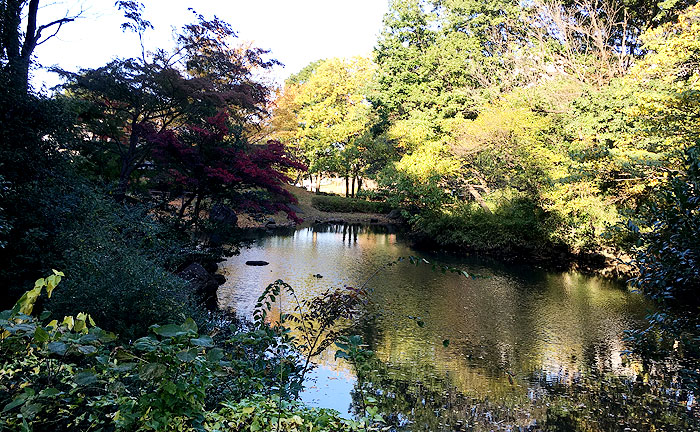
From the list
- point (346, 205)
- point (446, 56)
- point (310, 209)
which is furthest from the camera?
point (346, 205)

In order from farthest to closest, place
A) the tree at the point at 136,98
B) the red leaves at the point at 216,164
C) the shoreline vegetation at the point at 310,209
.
Answer: the tree at the point at 136,98 < the red leaves at the point at 216,164 < the shoreline vegetation at the point at 310,209

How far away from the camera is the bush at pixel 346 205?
2758 cm

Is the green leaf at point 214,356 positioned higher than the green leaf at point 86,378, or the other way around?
the green leaf at point 214,356

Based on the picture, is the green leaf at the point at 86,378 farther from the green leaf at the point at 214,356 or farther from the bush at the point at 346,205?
the bush at the point at 346,205

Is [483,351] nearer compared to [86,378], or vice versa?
[86,378]

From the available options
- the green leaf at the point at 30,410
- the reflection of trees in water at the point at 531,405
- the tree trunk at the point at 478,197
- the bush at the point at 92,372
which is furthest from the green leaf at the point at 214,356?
the tree trunk at the point at 478,197

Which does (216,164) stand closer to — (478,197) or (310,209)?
(478,197)

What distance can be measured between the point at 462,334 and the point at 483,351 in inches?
27.7

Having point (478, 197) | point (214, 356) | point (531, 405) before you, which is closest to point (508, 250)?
point (478, 197)

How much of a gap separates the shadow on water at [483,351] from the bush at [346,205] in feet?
47.6

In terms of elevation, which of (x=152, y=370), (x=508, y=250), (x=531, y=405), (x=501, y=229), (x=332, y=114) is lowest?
(x=531, y=405)

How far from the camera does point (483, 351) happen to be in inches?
265

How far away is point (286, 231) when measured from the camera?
19.9 metres

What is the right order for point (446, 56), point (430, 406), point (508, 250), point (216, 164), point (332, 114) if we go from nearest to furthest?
point (430, 406)
point (216, 164)
point (508, 250)
point (446, 56)
point (332, 114)
